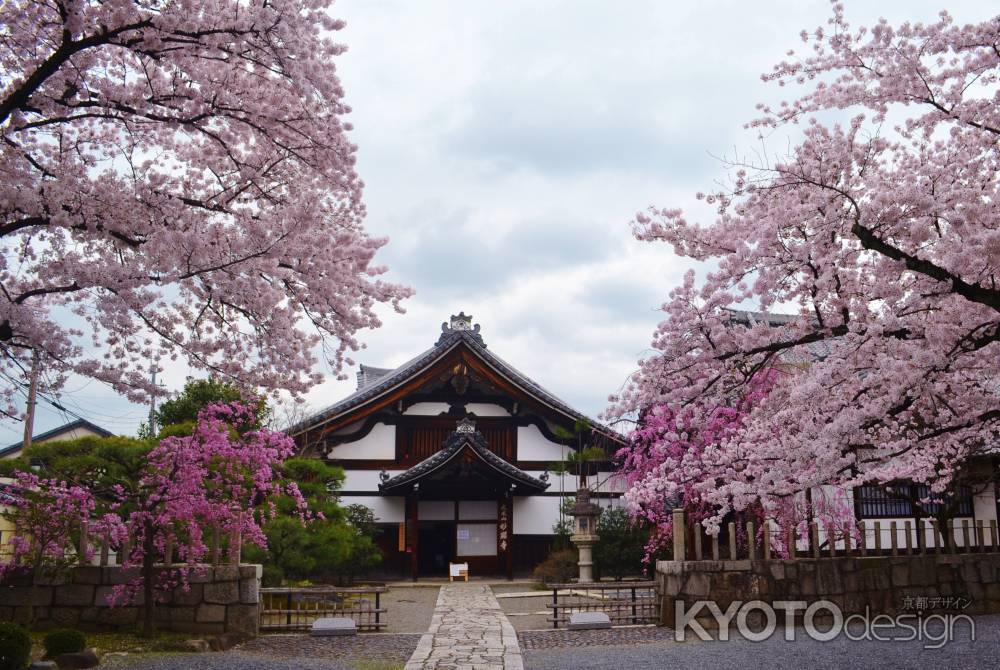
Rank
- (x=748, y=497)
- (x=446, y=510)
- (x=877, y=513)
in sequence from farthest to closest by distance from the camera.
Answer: (x=446, y=510) → (x=877, y=513) → (x=748, y=497)

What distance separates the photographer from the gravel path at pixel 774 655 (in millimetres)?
8352

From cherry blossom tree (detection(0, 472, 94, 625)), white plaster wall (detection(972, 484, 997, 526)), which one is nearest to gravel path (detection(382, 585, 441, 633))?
cherry blossom tree (detection(0, 472, 94, 625))

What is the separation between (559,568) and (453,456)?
12.4 ft

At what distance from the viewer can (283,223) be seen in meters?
7.47

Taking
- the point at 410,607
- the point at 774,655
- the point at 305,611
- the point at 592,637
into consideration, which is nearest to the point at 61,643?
the point at 305,611

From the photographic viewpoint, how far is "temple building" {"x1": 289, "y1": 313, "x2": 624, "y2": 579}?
69.0 ft

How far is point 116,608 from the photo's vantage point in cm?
1028

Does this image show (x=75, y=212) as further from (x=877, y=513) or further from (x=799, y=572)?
(x=877, y=513)

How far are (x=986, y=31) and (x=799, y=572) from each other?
7738mm

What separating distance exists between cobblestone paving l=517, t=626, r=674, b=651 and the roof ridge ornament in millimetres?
11481

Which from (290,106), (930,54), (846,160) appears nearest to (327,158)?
(290,106)

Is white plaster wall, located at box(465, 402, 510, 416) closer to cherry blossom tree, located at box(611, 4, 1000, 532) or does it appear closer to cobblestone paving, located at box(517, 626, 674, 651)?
cobblestone paving, located at box(517, 626, 674, 651)

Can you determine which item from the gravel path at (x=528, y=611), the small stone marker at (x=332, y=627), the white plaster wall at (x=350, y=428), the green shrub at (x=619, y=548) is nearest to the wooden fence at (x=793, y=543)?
the gravel path at (x=528, y=611)

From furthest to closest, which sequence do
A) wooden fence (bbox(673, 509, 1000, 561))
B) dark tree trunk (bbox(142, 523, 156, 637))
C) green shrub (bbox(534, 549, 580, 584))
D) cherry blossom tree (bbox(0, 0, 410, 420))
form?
green shrub (bbox(534, 549, 580, 584)) < wooden fence (bbox(673, 509, 1000, 561)) < dark tree trunk (bbox(142, 523, 156, 637)) < cherry blossom tree (bbox(0, 0, 410, 420))
